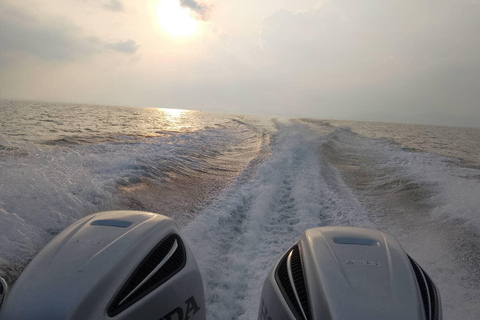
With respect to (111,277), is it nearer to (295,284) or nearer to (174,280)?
(174,280)

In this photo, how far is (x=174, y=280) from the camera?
5.13 feet

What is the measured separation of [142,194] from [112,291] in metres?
3.80

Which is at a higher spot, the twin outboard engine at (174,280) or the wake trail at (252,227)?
the twin outboard engine at (174,280)

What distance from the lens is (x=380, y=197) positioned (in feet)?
18.4

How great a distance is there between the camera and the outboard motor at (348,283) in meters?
1.27

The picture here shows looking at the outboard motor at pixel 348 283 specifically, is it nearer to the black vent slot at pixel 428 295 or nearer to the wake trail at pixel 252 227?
the black vent slot at pixel 428 295

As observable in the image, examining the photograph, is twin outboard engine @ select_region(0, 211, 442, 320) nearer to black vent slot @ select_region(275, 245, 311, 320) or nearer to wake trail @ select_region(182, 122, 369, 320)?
black vent slot @ select_region(275, 245, 311, 320)

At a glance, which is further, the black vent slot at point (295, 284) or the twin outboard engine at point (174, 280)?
the black vent slot at point (295, 284)

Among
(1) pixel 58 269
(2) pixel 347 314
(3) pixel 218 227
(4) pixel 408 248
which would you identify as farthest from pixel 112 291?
(4) pixel 408 248

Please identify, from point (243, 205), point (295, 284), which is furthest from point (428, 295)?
point (243, 205)

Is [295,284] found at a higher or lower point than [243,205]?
higher

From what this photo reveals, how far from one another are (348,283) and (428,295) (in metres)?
0.37

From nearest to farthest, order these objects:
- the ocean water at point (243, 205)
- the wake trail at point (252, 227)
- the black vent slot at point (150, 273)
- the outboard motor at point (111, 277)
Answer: the outboard motor at point (111, 277) < the black vent slot at point (150, 273) < the wake trail at point (252, 227) < the ocean water at point (243, 205)

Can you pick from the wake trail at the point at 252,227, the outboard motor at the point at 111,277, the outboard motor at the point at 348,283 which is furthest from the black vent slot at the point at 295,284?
the wake trail at the point at 252,227
